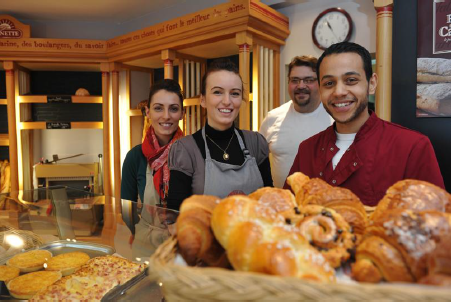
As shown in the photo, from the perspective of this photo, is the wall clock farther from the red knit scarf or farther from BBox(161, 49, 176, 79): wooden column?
the red knit scarf

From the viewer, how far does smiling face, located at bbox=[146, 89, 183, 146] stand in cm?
208

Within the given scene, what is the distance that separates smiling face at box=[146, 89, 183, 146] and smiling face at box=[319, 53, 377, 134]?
1062 millimetres

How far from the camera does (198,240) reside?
664mm

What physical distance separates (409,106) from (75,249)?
2.25 metres

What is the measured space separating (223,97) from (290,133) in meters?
1.00

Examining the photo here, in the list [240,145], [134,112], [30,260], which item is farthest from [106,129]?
[240,145]

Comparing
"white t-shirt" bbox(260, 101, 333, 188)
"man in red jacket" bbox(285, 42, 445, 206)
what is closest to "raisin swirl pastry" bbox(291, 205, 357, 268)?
"man in red jacket" bbox(285, 42, 445, 206)

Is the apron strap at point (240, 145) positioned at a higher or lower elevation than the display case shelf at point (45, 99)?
lower

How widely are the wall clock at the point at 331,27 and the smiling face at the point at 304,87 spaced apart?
848 mm

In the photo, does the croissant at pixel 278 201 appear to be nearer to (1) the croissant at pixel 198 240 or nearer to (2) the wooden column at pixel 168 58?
(1) the croissant at pixel 198 240

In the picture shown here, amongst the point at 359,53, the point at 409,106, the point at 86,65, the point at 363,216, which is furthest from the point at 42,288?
the point at 86,65

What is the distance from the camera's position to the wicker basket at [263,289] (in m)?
0.49

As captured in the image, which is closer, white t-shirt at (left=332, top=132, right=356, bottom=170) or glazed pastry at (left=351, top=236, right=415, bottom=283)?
glazed pastry at (left=351, top=236, right=415, bottom=283)

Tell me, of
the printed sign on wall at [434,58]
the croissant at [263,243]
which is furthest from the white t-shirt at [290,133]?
the croissant at [263,243]
